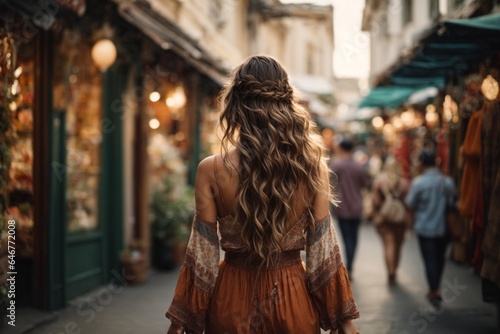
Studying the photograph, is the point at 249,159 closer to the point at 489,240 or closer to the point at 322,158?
the point at 322,158

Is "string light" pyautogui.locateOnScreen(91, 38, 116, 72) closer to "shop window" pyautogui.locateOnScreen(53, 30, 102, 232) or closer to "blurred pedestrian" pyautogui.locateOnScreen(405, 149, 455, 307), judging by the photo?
"shop window" pyautogui.locateOnScreen(53, 30, 102, 232)

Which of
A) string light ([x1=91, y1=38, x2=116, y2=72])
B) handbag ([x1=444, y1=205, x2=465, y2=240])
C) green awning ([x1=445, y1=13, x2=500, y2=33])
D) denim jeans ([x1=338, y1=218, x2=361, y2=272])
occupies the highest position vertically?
string light ([x1=91, y1=38, x2=116, y2=72])

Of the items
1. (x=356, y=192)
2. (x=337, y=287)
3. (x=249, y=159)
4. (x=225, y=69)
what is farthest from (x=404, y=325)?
(x=225, y=69)

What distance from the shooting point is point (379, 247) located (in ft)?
45.5

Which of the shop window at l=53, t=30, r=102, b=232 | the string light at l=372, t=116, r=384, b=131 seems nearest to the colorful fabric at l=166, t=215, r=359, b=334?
the shop window at l=53, t=30, r=102, b=232

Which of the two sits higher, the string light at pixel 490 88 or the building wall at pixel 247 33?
the building wall at pixel 247 33

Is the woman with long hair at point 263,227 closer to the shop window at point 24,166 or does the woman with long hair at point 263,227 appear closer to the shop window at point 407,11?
the shop window at point 24,166

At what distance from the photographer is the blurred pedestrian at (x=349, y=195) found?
968 centimetres

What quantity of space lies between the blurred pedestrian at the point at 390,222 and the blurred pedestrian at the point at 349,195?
Answer: 36cm

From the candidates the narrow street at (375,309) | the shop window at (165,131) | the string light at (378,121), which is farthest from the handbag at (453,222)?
the string light at (378,121)

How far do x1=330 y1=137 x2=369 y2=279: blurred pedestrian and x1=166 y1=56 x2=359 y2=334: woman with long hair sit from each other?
6647 mm

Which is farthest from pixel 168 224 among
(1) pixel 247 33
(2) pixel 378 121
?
(1) pixel 247 33

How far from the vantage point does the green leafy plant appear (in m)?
10.2

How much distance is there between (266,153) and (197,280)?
0.69 metres
